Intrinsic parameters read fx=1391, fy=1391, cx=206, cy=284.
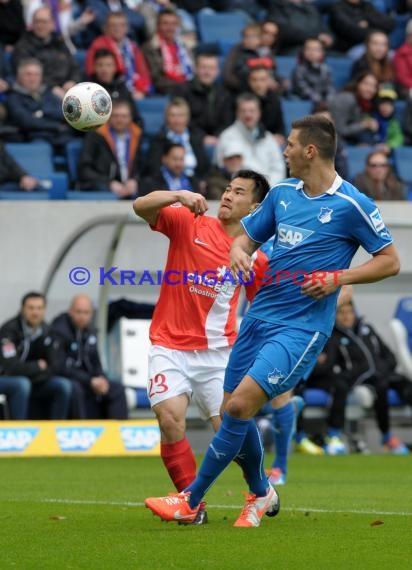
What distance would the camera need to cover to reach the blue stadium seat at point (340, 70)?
69.1 feet

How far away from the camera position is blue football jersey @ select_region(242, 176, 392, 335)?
7.79 m

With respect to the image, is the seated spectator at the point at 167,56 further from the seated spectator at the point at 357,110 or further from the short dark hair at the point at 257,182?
the short dark hair at the point at 257,182

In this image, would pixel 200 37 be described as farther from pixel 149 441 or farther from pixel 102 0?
pixel 149 441

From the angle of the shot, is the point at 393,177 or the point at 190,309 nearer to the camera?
the point at 190,309

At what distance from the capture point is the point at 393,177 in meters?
18.4

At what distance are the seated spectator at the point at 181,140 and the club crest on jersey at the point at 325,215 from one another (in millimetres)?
9535

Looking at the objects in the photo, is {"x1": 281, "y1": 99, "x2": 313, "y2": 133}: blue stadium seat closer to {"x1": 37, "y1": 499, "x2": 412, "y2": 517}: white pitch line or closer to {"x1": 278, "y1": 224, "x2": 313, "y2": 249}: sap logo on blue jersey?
{"x1": 37, "y1": 499, "x2": 412, "y2": 517}: white pitch line

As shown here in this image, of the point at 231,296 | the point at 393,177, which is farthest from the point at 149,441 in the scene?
the point at 231,296

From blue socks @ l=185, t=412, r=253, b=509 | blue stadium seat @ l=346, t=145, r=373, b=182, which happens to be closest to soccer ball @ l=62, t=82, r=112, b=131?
blue socks @ l=185, t=412, r=253, b=509

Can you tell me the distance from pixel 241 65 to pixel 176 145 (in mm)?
2599

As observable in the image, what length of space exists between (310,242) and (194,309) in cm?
113

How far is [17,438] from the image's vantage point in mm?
15211

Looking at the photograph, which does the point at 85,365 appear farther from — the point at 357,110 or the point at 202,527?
the point at 202,527

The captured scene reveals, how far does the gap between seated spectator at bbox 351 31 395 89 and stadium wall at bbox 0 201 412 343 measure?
361 centimetres
